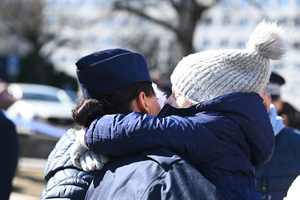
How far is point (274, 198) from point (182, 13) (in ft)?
40.5

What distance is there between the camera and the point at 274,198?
8.37 ft

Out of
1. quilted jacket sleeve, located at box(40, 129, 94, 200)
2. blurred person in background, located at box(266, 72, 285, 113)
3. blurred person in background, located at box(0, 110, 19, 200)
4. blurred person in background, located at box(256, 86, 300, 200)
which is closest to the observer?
quilted jacket sleeve, located at box(40, 129, 94, 200)

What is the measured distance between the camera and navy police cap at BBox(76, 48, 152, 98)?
67.8 inches

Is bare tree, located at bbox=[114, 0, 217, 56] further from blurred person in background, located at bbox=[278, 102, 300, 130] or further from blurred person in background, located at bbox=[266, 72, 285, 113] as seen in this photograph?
blurred person in background, located at bbox=[266, 72, 285, 113]

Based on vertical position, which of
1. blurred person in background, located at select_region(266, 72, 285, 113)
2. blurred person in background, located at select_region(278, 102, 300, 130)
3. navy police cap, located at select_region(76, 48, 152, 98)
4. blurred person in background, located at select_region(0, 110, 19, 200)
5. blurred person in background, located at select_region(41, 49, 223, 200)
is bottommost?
blurred person in background, located at select_region(278, 102, 300, 130)

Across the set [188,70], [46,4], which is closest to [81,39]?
[46,4]

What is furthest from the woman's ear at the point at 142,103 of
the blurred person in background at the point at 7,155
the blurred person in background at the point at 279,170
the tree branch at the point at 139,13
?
the tree branch at the point at 139,13

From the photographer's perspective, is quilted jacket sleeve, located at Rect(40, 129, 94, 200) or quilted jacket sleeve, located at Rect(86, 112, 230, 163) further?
quilted jacket sleeve, located at Rect(40, 129, 94, 200)

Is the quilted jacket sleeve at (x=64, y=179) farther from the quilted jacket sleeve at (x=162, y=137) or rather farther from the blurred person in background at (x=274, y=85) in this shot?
the blurred person in background at (x=274, y=85)

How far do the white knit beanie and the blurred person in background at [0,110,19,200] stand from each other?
1618mm

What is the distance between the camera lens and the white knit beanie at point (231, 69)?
1689mm

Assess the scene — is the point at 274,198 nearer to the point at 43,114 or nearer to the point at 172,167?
the point at 172,167

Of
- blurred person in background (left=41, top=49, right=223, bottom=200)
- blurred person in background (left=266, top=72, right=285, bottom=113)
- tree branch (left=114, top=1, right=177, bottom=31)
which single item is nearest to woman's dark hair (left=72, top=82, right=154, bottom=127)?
blurred person in background (left=41, top=49, right=223, bottom=200)

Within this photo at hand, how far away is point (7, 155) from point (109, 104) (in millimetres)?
1476
